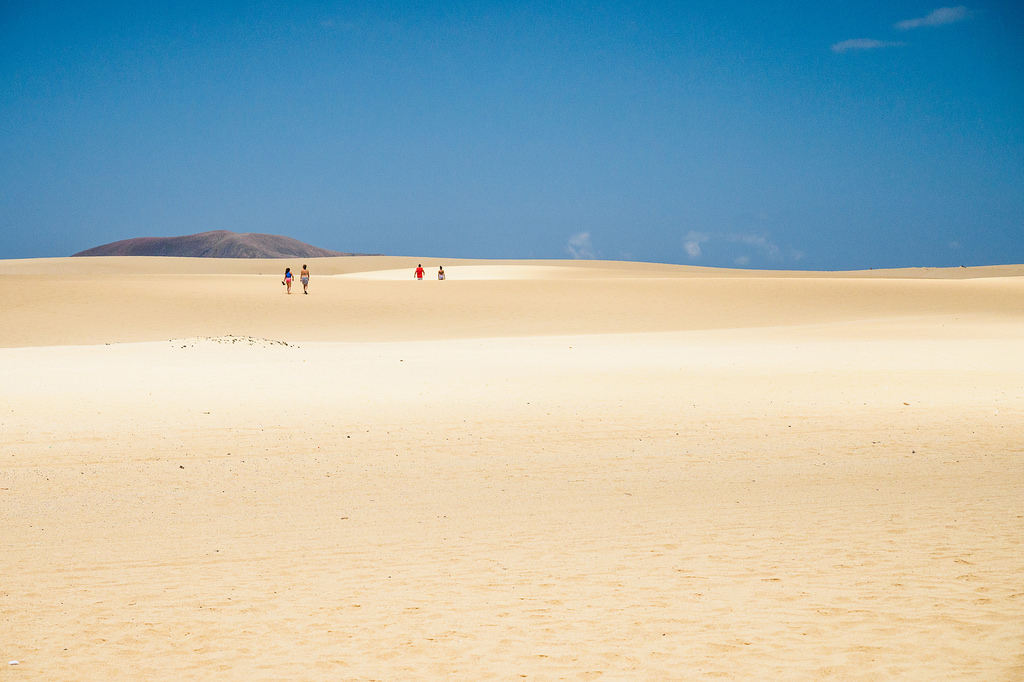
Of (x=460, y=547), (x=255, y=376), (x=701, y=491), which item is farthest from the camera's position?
(x=255, y=376)

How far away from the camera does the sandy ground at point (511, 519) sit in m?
4.89

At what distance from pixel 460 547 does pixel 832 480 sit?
12.1ft

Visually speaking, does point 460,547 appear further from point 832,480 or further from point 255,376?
point 255,376

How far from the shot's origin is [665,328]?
3136 centimetres

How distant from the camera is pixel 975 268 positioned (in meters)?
82.1

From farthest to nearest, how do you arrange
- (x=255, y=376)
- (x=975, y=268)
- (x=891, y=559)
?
(x=975, y=268)
(x=255, y=376)
(x=891, y=559)

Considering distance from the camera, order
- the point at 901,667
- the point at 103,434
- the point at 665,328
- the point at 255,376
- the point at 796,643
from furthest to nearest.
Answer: the point at 665,328, the point at 255,376, the point at 103,434, the point at 796,643, the point at 901,667

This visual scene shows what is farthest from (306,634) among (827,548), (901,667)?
(827,548)

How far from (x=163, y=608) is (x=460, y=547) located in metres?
1.94

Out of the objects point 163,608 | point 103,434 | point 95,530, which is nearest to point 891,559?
point 163,608

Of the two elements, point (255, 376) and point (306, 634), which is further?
point (255, 376)

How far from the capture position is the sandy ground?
489 cm

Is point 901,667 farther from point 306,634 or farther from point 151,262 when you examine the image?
point 151,262

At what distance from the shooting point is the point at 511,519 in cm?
721
